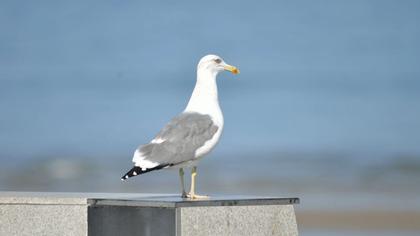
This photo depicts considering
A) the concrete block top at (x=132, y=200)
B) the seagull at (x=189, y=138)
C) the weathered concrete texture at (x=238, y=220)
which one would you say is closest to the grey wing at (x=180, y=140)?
the seagull at (x=189, y=138)

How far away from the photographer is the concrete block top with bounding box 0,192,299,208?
12.0 metres

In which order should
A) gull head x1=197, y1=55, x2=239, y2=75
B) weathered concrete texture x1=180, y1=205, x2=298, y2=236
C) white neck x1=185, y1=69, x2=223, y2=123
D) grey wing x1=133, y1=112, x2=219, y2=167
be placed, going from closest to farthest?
weathered concrete texture x1=180, y1=205, x2=298, y2=236
grey wing x1=133, y1=112, x2=219, y2=167
white neck x1=185, y1=69, x2=223, y2=123
gull head x1=197, y1=55, x2=239, y2=75

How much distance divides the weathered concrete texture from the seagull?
321 millimetres

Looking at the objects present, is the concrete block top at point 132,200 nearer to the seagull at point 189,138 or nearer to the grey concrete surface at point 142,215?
the grey concrete surface at point 142,215

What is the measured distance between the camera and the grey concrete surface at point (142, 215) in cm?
1201

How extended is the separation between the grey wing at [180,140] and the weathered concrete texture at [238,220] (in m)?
0.44

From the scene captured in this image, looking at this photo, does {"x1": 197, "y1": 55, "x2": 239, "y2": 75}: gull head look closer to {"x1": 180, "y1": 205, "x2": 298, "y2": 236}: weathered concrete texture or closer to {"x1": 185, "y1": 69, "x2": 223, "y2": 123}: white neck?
{"x1": 185, "y1": 69, "x2": 223, "y2": 123}: white neck

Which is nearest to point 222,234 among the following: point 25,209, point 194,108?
point 194,108

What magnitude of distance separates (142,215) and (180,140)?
2.16 ft

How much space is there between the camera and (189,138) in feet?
40.0

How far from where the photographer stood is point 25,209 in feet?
42.9

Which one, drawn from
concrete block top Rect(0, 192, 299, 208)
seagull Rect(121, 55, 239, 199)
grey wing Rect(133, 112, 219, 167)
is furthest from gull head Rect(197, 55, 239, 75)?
concrete block top Rect(0, 192, 299, 208)

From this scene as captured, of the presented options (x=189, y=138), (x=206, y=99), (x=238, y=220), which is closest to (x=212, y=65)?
(x=206, y=99)

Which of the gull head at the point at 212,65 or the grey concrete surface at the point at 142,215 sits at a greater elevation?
the gull head at the point at 212,65
